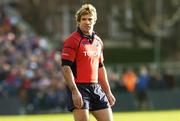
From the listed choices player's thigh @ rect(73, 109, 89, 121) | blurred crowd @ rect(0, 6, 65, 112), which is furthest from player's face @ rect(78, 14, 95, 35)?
blurred crowd @ rect(0, 6, 65, 112)

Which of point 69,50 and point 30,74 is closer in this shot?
point 69,50

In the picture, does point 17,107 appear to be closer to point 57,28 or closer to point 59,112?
point 59,112

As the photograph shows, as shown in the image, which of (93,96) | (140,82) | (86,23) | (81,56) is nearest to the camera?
(86,23)

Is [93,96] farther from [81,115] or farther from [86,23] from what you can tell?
[86,23]

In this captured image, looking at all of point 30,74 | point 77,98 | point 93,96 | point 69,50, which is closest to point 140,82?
point 30,74

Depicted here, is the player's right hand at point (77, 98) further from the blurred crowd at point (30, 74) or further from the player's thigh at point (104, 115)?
the blurred crowd at point (30, 74)

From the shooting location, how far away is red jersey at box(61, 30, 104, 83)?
38.0ft

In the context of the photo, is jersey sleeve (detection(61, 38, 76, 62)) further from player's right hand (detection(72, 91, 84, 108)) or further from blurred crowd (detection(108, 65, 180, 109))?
blurred crowd (detection(108, 65, 180, 109))

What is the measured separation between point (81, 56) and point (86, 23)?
0.51 metres

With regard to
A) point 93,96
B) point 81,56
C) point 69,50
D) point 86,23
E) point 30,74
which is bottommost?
point 30,74

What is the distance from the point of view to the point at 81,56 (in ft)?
38.3

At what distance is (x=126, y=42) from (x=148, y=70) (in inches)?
463

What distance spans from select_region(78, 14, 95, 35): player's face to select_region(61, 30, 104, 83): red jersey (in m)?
0.08

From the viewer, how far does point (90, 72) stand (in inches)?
462
